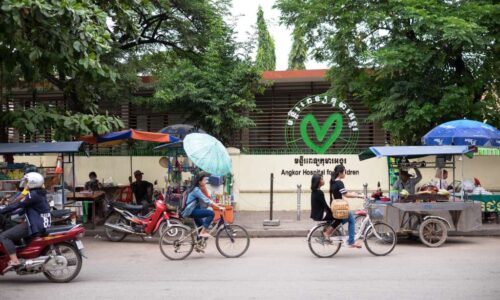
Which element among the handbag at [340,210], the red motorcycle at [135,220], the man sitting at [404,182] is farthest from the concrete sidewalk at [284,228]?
the handbag at [340,210]

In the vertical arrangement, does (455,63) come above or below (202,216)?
above

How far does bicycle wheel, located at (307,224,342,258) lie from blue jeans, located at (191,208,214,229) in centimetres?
181

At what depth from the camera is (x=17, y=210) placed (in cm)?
825

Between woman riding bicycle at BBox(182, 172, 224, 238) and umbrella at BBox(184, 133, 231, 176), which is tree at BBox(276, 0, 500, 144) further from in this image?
woman riding bicycle at BBox(182, 172, 224, 238)

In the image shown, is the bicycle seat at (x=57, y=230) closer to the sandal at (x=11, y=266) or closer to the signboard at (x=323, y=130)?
the sandal at (x=11, y=266)

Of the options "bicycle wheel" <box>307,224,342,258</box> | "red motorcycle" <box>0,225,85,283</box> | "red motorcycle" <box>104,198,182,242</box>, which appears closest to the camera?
"red motorcycle" <box>0,225,85,283</box>

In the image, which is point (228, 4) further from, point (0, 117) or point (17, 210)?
point (17, 210)

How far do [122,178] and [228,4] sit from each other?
6.73m

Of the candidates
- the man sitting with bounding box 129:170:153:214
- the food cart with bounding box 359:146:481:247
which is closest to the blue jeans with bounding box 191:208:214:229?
the food cart with bounding box 359:146:481:247

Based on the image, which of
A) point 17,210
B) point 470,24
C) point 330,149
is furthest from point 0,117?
point 470,24

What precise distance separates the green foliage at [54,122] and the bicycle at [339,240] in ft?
19.2

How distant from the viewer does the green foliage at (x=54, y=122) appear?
12.7 m

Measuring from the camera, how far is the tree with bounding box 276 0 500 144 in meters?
14.5

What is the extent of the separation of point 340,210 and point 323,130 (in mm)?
8332
